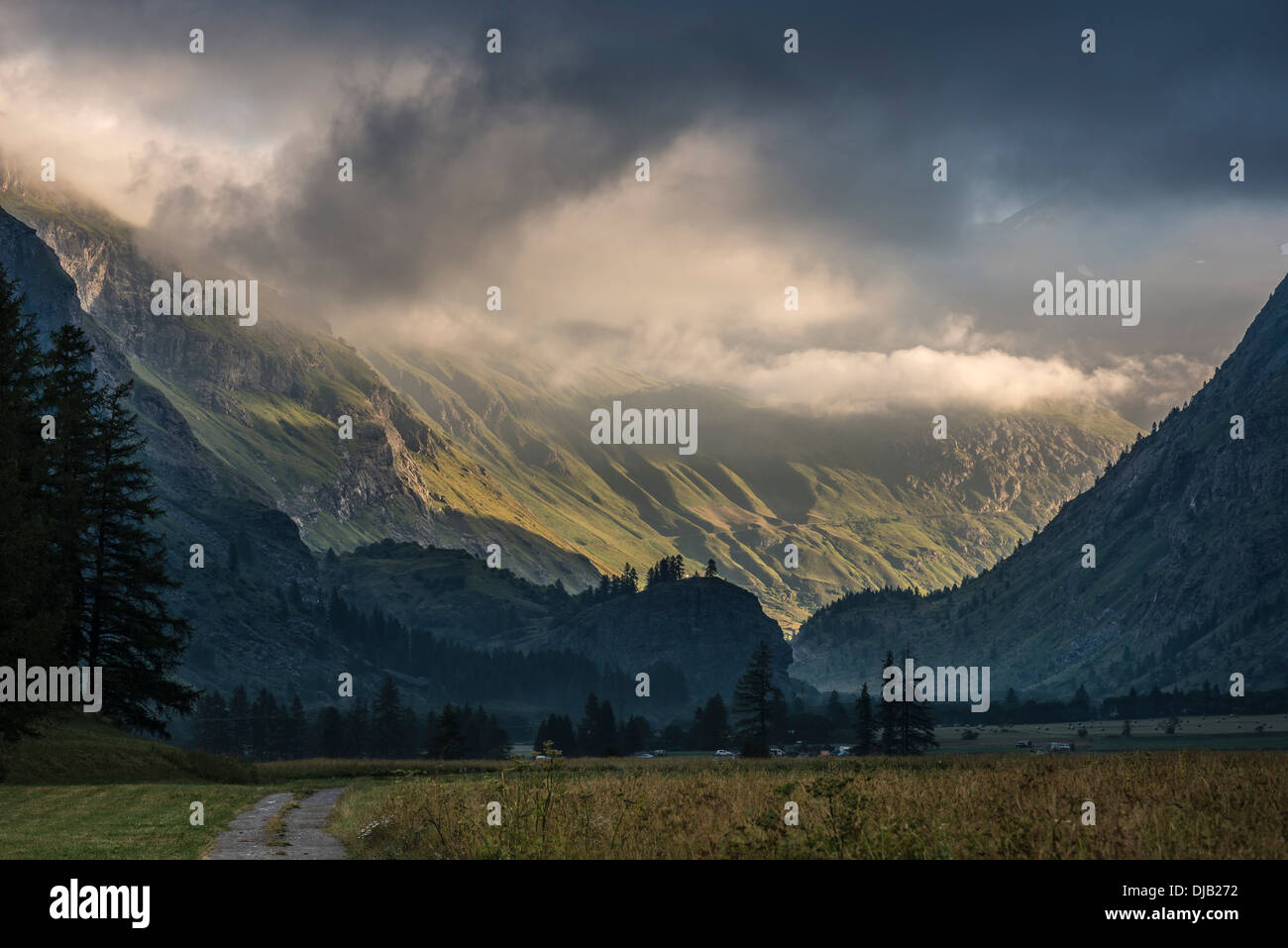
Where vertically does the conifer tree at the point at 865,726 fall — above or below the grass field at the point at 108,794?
below

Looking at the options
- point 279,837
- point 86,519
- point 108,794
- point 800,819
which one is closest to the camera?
point 800,819

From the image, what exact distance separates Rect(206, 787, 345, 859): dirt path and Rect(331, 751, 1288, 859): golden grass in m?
0.84

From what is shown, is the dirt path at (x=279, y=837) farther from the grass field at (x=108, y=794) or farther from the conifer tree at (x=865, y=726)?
the conifer tree at (x=865, y=726)

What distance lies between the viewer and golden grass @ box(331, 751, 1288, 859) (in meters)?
18.8

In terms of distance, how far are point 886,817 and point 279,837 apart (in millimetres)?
16594

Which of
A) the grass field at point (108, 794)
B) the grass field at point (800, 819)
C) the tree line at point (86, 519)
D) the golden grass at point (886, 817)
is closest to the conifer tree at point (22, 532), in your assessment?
the tree line at point (86, 519)

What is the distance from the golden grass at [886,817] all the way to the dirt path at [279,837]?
838 mm

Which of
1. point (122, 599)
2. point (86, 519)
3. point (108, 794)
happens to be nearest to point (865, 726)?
point (122, 599)

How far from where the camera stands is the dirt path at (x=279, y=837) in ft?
85.1

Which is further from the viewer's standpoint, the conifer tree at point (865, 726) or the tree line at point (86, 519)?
the conifer tree at point (865, 726)

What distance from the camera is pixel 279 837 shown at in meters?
30.1

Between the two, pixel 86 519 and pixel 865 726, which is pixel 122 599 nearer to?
pixel 86 519
